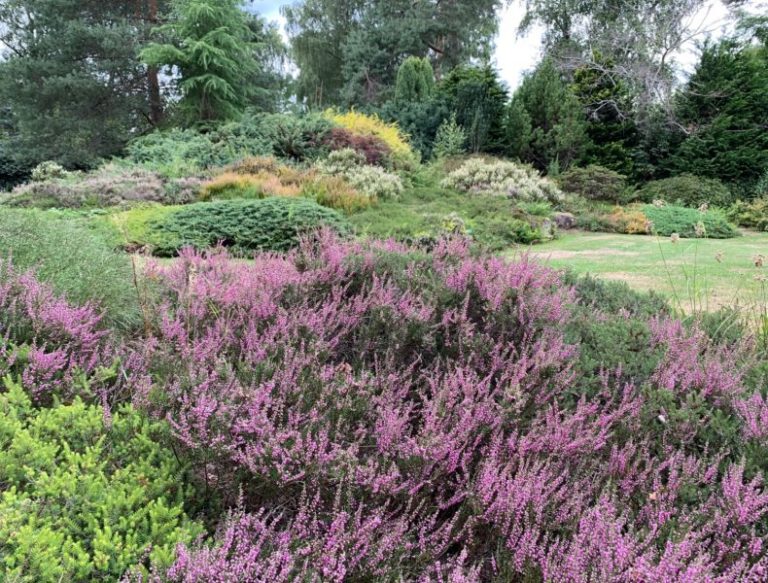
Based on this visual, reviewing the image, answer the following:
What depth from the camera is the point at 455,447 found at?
1.65 metres

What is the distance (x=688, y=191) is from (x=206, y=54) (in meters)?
14.9

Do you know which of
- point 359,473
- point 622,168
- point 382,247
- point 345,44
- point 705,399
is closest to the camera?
point 359,473

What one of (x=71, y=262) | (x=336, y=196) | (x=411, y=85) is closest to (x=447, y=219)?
(x=336, y=196)

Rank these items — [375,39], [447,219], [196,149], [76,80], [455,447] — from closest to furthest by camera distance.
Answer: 1. [455,447]
2. [447,219]
3. [196,149]
4. [76,80]
5. [375,39]

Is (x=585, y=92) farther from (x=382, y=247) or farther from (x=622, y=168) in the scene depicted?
(x=382, y=247)

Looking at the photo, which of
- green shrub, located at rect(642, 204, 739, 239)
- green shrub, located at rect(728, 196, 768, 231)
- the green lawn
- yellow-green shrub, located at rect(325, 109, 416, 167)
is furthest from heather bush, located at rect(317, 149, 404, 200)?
green shrub, located at rect(728, 196, 768, 231)

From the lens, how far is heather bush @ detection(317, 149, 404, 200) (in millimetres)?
10828

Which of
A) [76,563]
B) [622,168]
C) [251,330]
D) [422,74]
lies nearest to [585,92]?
[622,168]

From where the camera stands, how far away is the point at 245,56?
65.1 ft

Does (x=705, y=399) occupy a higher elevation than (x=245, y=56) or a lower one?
lower

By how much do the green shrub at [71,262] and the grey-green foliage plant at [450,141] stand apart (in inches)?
522

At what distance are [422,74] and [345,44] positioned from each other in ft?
37.2

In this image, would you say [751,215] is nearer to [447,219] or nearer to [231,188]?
[447,219]

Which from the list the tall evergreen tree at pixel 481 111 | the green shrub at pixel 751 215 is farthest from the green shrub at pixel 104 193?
the green shrub at pixel 751 215
